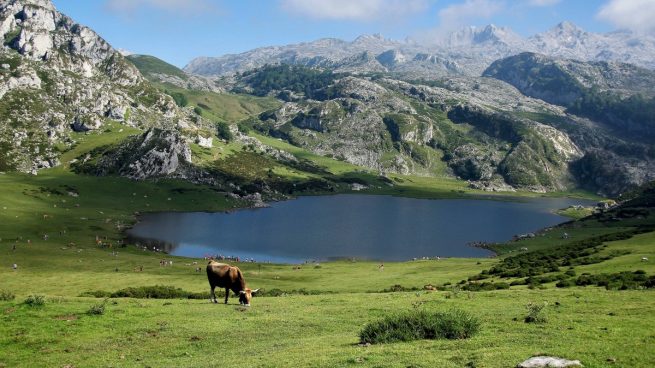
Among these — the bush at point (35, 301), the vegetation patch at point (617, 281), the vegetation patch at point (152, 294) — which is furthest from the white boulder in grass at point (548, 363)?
the vegetation patch at point (152, 294)

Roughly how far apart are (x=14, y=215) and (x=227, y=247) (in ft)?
241

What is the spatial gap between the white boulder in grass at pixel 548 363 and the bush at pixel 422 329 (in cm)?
718

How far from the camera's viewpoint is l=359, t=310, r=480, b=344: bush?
78.2ft

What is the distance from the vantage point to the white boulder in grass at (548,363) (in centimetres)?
1606

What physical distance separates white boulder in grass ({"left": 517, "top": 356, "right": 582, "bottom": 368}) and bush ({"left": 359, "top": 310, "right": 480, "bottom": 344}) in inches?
283

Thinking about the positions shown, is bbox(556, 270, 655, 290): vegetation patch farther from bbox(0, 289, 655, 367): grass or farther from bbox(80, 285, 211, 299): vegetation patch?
bbox(80, 285, 211, 299): vegetation patch

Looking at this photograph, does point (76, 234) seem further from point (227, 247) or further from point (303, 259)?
point (303, 259)

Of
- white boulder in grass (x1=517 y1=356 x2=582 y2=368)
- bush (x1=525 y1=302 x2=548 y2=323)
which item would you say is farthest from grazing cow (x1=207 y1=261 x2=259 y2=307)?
white boulder in grass (x1=517 y1=356 x2=582 y2=368)

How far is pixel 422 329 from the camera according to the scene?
24.3 metres

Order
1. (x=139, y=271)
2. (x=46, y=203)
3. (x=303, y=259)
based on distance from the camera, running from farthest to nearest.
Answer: (x=46, y=203)
(x=303, y=259)
(x=139, y=271)

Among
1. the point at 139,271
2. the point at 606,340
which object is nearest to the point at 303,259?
the point at 139,271

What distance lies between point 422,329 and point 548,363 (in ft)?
28.1

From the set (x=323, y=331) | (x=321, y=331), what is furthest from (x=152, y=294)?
(x=323, y=331)

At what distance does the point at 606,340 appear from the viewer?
67.5 ft
